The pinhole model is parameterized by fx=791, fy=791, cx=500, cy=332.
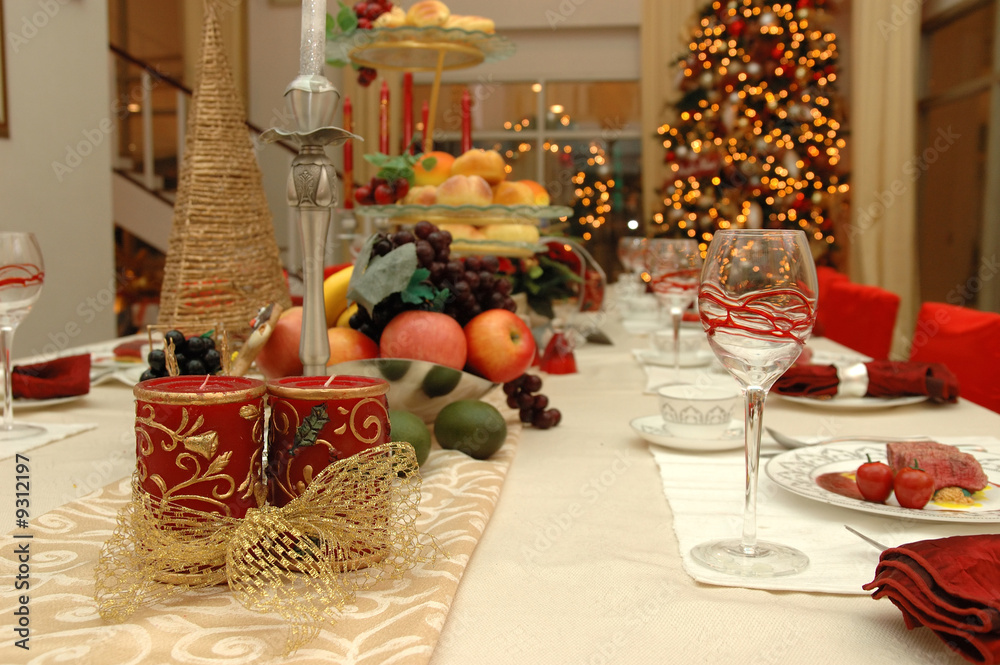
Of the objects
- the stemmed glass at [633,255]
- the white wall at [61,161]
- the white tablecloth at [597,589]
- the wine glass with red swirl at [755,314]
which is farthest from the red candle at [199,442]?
the white wall at [61,161]

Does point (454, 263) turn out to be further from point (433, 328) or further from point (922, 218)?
point (922, 218)

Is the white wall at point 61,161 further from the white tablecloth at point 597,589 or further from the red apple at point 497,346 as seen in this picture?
the red apple at point 497,346

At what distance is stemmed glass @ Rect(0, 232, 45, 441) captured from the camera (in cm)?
83

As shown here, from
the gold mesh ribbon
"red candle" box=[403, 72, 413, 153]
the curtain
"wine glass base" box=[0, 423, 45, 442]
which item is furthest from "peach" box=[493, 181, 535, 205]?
the curtain

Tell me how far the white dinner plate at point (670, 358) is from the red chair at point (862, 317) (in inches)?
23.8

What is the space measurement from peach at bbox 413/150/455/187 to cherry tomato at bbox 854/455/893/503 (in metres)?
0.88

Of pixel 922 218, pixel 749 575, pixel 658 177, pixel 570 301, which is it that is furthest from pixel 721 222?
pixel 749 575

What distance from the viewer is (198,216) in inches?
50.5

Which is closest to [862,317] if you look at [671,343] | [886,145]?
[671,343]

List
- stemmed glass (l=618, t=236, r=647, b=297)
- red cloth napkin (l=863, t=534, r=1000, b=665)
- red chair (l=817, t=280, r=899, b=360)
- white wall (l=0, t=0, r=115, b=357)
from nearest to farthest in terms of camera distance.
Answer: red cloth napkin (l=863, t=534, r=1000, b=665) < stemmed glass (l=618, t=236, r=647, b=297) < red chair (l=817, t=280, r=899, b=360) < white wall (l=0, t=0, r=115, b=357)

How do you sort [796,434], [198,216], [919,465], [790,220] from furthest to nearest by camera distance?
[790,220]
[198,216]
[796,434]
[919,465]

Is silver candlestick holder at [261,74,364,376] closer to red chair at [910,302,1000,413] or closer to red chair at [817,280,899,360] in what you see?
red chair at [910,302,1000,413]

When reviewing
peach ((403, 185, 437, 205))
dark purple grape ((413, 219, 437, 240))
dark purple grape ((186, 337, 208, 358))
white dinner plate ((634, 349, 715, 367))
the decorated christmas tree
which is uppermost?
the decorated christmas tree

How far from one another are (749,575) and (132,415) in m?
0.83
